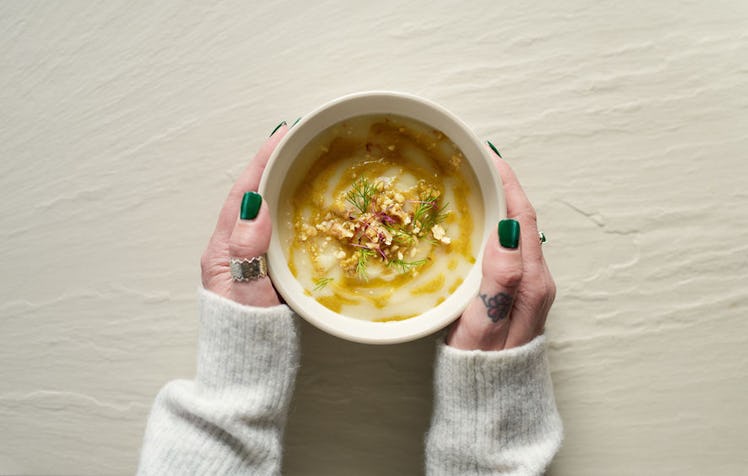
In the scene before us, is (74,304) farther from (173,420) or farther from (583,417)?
(583,417)

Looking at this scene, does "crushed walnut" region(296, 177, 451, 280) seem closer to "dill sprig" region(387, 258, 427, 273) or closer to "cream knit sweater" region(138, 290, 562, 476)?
"dill sprig" region(387, 258, 427, 273)

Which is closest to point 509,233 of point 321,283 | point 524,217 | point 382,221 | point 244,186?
point 524,217

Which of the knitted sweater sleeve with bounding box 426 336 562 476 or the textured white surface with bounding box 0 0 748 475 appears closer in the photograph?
the knitted sweater sleeve with bounding box 426 336 562 476

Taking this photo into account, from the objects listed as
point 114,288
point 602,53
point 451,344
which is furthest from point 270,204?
point 602,53

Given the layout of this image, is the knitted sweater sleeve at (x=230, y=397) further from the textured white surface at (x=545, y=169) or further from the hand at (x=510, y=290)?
the hand at (x=510, y=290)

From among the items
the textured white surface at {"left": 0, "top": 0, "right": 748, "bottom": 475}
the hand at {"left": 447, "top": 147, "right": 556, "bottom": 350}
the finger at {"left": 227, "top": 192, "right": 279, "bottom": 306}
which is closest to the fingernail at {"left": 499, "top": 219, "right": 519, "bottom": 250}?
the hand at {"left": 447, "top": 147, "right": 556, "bottom": 350}

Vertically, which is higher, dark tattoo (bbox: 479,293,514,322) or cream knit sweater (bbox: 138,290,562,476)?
dark tattoo (bbox: 479,293,514,322)

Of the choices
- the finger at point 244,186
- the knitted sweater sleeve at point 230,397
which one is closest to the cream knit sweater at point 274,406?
the knitted sweater sleeve at point 230,397

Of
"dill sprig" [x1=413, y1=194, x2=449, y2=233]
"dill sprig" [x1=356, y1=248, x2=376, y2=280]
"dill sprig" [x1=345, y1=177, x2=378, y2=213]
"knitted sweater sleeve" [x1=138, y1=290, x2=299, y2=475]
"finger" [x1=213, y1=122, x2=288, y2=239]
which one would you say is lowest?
"knitted sweater sleeve" [x1=138, y1=290, x2=299, y2=475]
